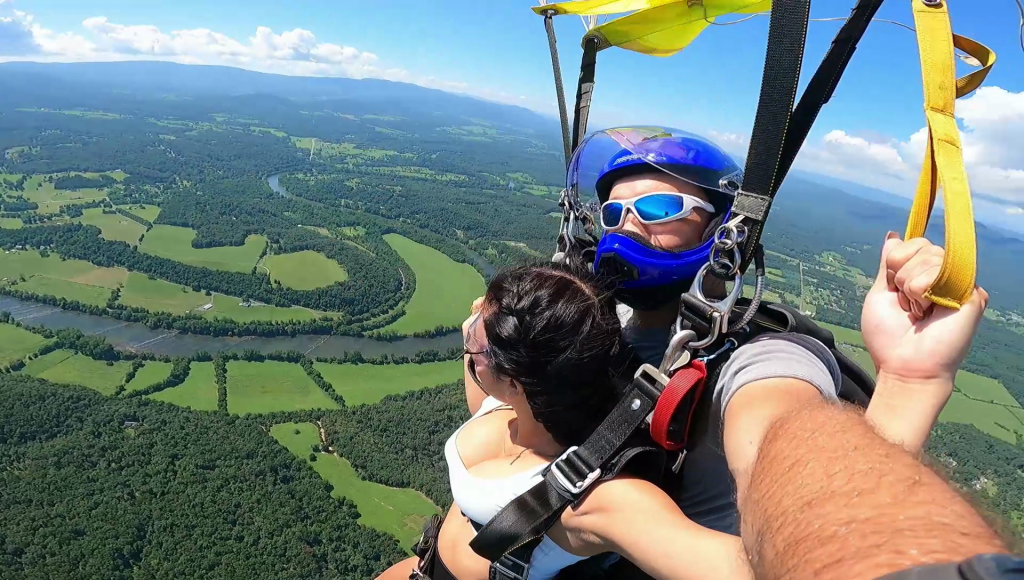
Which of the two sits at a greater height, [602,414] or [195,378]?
[602,414]

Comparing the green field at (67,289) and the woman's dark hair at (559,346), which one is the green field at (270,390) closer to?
the green field at (67,289)

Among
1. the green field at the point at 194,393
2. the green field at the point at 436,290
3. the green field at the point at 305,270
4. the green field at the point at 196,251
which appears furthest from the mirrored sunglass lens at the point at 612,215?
the green field at the point at 196,251

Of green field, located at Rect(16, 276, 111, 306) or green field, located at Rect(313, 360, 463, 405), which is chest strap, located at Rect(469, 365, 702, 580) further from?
green field, located at Rect(16, 276, 111, 306)

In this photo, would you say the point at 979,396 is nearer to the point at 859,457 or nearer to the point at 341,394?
the point at 341,394

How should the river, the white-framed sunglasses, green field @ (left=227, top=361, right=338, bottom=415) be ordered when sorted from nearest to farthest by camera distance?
the white-framed sunglasses < green field @ (left=227, top=361, right=338, bottom=415) < the river

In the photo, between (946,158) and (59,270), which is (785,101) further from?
(59,270)

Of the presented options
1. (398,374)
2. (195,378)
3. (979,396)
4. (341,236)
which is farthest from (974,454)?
(341,236)

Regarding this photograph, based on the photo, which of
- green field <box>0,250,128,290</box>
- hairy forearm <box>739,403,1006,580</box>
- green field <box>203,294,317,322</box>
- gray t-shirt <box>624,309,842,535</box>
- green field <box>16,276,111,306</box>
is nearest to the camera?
hairy forearm <box>739,403,1006,580</box>

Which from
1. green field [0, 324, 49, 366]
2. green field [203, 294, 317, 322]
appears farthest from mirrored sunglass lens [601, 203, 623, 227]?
green field [0, 324, 49, 366]

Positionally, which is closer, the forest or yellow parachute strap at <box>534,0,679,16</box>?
yellow parachute strap at <box>534,0,679,16</box>
